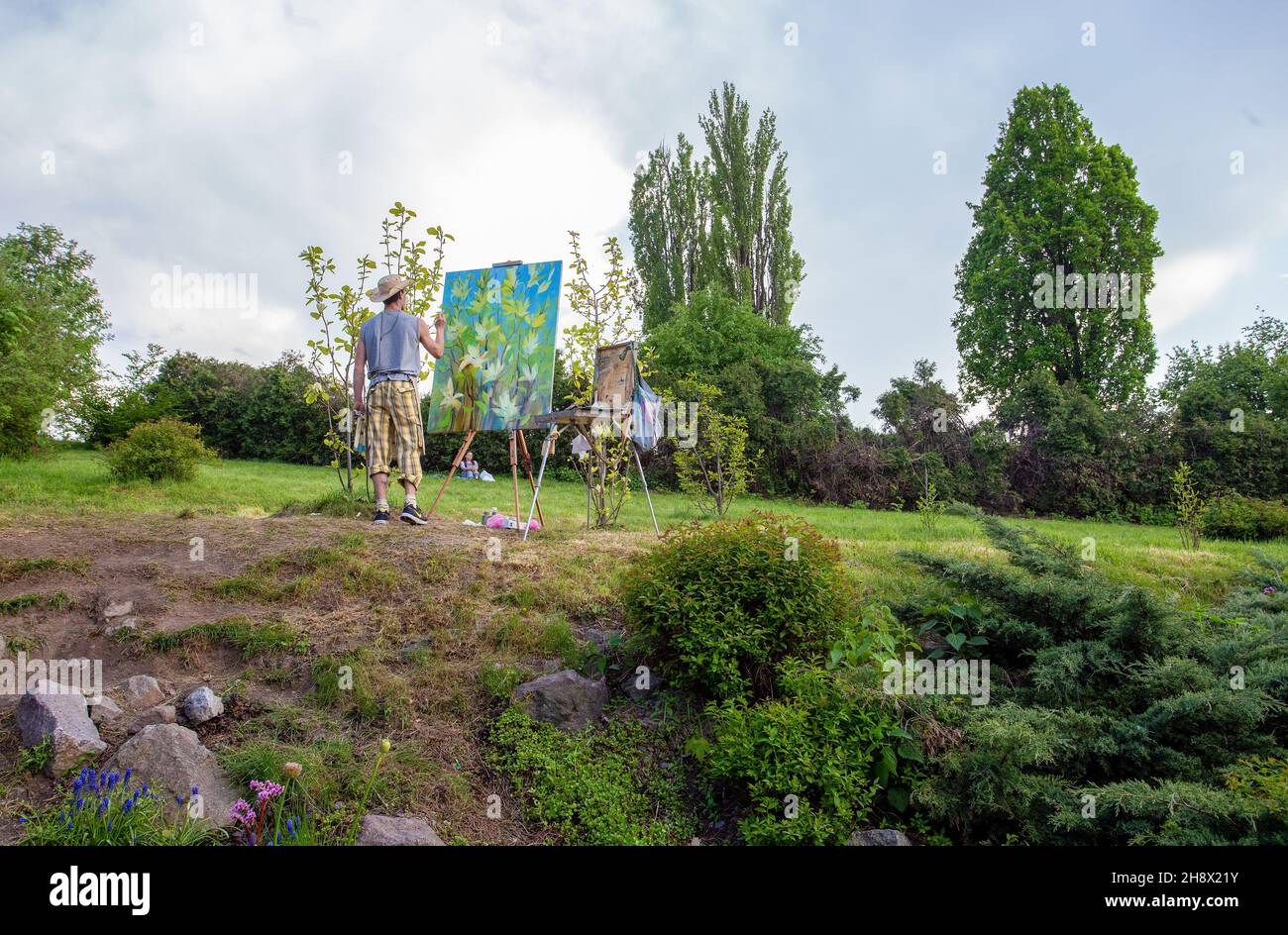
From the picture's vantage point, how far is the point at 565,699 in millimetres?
4051

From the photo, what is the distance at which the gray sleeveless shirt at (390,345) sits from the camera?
682 cm

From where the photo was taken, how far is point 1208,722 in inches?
130

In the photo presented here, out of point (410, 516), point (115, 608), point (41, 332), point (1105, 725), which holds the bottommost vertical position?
point (1105, 725)

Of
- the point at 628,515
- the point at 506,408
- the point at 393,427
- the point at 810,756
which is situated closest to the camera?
the point at 810,756

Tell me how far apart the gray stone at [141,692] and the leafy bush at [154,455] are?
24.7 ft

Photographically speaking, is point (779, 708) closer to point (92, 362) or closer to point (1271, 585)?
point (1271, 585)

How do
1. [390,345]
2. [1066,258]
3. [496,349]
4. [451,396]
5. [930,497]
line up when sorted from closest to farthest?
[390,345]
[496,349]
[451,396]
[930,497]
[1066,258]

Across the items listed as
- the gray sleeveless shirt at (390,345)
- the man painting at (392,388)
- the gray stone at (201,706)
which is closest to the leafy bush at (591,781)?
the gray stone at (201,706)

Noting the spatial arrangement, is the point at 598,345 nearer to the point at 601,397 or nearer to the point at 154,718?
the point at 601,397

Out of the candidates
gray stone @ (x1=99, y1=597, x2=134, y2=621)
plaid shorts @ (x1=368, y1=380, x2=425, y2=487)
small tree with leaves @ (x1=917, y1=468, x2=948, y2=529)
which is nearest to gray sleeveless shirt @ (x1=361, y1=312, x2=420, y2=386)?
plaid shorts @ (x1=368, y1=380, x2=425, y2=487)

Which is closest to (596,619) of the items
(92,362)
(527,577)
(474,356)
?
(527,577)

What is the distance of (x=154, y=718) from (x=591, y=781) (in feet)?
6.77

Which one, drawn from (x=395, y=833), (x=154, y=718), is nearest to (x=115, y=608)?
(x=154, y=718)

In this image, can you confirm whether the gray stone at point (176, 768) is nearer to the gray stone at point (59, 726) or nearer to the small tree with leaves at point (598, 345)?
the gray stone at point (59, 726)
